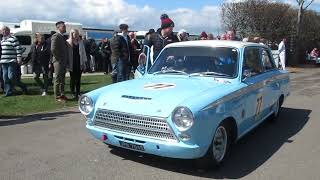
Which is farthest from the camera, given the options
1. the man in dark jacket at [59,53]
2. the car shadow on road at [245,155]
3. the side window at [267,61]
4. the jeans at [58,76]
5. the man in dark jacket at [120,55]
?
the man in dark jacket at [120,55]

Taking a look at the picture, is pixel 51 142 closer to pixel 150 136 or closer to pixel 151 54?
pixel 150 136

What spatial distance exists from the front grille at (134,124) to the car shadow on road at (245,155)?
61 centimetres

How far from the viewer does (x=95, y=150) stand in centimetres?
665

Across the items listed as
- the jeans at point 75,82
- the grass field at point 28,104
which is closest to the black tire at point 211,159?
the grass field at point 28,104

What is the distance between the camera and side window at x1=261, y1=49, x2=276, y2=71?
8.15m

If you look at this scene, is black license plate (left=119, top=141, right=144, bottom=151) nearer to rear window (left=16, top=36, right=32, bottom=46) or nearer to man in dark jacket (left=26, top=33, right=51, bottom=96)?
man in dark jacket (left=26, top=33, right=51, bottom=96)

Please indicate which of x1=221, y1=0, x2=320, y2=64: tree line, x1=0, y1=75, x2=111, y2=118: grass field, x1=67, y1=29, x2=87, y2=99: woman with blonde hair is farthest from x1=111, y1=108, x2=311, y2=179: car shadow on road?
x1=221, y1=0, x2=320, y2=64: tree line

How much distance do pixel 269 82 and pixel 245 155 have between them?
1814 millimetres

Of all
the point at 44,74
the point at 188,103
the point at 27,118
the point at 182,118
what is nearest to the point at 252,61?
the point at 188,103

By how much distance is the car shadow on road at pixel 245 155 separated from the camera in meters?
5.79

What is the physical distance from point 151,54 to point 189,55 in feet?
8.26

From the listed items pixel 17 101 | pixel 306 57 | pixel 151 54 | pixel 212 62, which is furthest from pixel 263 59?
pixel 306 57

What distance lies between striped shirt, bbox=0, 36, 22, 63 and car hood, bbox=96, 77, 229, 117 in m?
6.25

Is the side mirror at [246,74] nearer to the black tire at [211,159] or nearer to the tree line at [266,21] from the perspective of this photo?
the black tire at [211,159]
